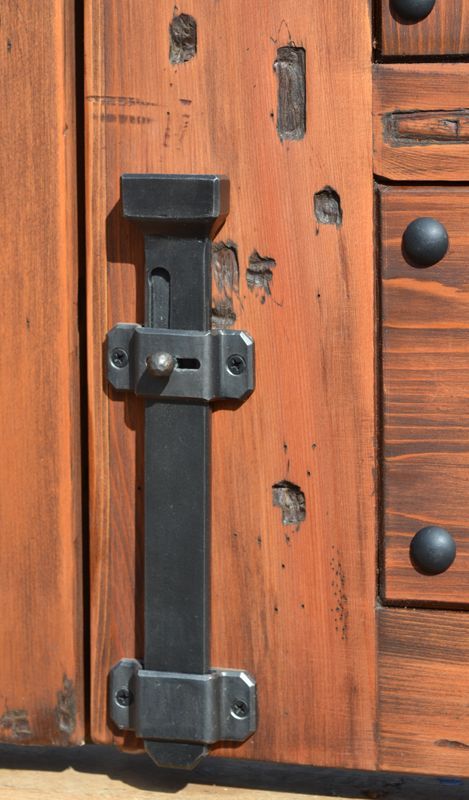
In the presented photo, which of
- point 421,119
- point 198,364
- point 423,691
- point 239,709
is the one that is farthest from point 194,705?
point 421,119

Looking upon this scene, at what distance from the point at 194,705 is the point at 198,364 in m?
0.37

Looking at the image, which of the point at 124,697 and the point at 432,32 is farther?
the point at 124,697

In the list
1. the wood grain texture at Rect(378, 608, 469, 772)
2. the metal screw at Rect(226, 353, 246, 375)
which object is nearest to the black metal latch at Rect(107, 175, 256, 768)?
the metal screw at Rect(226, 353, 246, 375)

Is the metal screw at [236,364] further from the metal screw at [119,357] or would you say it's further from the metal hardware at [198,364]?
the metal screw at [119,357]

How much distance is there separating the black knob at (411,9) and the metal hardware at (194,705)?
0.70 meters

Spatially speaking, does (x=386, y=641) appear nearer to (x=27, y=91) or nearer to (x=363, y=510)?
(x=363, y=510)

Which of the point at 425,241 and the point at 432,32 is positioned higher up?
the point at 432,32

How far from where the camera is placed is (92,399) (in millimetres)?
1358

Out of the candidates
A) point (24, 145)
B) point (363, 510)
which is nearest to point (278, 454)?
point (363, 510)

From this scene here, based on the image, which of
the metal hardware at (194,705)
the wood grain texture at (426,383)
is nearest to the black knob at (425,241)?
the wood grain texture at (426,383)

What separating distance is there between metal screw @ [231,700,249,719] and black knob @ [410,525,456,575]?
0.25 meters

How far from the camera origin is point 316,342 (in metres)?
1.30

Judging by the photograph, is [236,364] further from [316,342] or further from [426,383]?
[426,383]

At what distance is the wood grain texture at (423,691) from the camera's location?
131 centimetres
